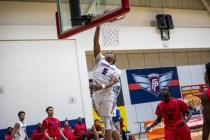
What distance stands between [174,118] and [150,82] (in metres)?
10.9

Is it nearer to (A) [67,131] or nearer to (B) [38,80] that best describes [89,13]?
(B) [38,80]

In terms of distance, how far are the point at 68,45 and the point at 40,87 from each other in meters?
2.14

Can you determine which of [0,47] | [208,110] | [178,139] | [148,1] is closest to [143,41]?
[148,1]

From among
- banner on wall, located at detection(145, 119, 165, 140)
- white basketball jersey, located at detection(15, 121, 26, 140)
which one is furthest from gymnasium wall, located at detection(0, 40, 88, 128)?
banner on wall, located at detection(145, 119, 165, 140)

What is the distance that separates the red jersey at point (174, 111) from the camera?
6395 millimetres

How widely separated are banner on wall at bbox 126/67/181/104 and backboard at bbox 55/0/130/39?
32.8 feet

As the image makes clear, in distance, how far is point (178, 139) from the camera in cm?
625

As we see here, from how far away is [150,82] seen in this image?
56.6ft

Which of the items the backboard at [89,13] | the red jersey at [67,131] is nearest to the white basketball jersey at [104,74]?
the backboard at [89,13]

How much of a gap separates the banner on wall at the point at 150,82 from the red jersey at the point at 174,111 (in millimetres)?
9970

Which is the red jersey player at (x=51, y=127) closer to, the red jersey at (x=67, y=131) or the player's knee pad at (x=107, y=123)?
the red jersey at (x=67, y=131)

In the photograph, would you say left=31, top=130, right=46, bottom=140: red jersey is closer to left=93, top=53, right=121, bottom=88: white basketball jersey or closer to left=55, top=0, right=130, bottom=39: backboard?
left=55, top=0, right=130, bottom=39: backboard

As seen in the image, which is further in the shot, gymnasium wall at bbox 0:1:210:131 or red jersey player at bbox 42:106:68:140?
gymnasium wall at bbox 0:1:210:131

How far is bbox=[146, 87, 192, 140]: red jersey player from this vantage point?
624 cm
